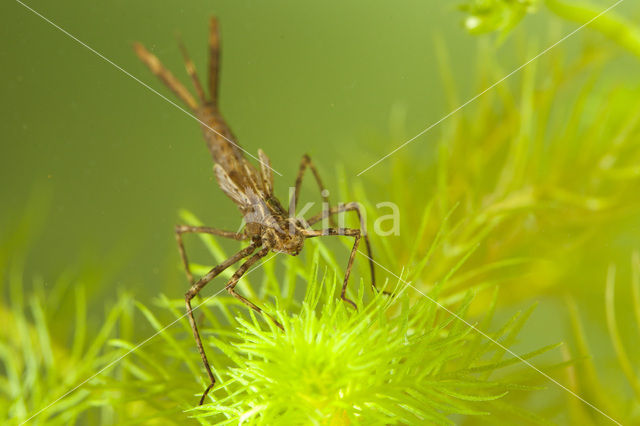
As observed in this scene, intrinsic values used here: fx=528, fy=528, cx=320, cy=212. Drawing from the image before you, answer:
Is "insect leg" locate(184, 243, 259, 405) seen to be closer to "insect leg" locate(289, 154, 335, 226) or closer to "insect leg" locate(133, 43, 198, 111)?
"insect leg" locate(289, 154, 335, 226)

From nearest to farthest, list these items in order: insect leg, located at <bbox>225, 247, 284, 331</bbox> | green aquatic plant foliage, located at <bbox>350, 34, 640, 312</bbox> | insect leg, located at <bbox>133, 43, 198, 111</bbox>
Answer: insect leg, located at <bbox>225, 247, 284, 331</bbox> < green aquatic plant foliage, located at <bbox>350, 34, 640, 312</bbox> < insect leg, located at <bbox>133, 43, 198, 111</bbox>

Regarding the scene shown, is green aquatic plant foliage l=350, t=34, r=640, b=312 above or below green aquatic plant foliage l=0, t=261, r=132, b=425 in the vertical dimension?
→ below

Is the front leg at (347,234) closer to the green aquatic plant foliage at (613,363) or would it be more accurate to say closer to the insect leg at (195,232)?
the insect leg at (195,232)

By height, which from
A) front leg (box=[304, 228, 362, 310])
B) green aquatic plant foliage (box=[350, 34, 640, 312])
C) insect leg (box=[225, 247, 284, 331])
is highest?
insect leg (box=[225, 247, 284, 331])

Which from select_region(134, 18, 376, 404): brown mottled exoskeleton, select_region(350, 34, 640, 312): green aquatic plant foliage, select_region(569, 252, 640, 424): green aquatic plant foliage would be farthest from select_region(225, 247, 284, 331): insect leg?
select_region(569, 252, 640, 424): green aquatic plant foliage

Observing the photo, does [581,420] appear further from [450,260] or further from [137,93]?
[137,93]

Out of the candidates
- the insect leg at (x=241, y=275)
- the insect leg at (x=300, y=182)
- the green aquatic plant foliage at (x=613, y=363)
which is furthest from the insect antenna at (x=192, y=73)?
the green aquatic plant foliage at (x=613, y=363)

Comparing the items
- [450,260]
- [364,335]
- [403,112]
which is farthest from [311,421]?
[403,112]

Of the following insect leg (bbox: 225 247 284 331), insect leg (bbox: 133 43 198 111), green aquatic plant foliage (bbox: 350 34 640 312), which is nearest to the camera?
insect leg (bbox: 225 247 284 331)
